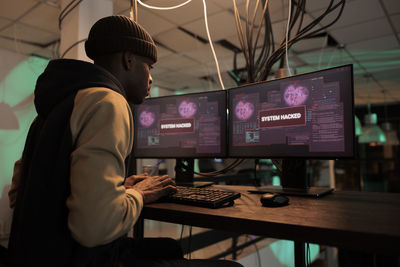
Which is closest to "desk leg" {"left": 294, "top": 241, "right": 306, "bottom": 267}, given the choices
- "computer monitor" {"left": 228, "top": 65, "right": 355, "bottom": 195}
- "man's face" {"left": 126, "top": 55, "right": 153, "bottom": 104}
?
"computer monitor" {"left": 228, "top": 65, "right": 355, "bottom": 195}

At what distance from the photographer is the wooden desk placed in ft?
1.85

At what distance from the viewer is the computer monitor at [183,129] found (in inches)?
56.0

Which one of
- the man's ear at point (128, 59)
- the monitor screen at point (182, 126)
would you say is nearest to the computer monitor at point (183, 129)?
the monitor screen at point (182, 126)

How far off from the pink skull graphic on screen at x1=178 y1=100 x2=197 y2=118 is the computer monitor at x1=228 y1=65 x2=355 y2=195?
0.69ft

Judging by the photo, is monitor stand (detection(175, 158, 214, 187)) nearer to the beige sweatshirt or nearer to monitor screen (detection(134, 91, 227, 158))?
monitor screen (detection(134, 91, 227, 158))

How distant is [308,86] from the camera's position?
1125 mm

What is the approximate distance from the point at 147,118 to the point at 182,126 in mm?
253

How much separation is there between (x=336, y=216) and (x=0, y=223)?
3.76m

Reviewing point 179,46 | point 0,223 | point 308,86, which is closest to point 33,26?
point 179,46

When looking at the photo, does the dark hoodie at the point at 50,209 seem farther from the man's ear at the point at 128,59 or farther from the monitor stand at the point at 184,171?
the monitor stand at the point at 184,171

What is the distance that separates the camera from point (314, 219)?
0.69 m

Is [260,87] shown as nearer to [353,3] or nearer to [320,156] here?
[320,156]

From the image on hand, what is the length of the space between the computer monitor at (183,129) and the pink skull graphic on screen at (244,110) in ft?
0.25

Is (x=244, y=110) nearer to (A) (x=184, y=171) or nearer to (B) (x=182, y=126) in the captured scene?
(B) (x=182, y=126)
